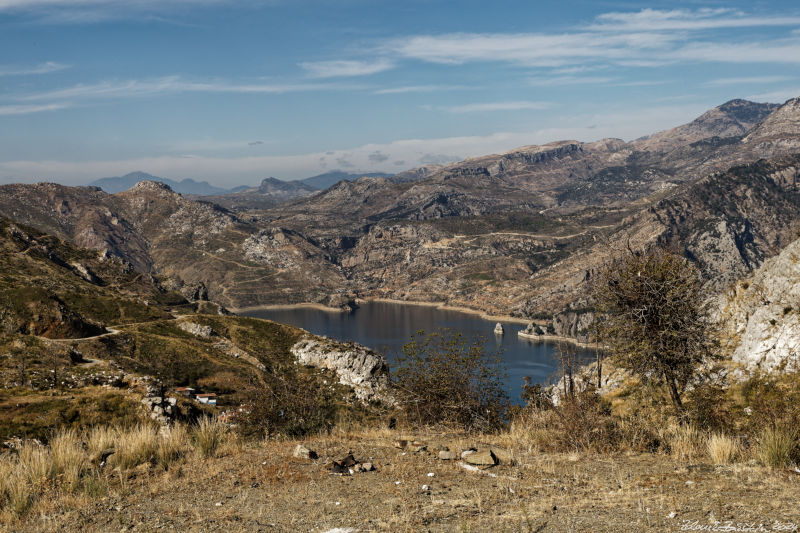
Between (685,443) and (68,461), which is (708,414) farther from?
(68,461)

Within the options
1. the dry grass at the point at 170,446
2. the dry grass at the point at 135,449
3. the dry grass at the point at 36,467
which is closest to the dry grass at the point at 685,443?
the dry grass at the point at 170,446

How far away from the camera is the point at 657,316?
736 inches

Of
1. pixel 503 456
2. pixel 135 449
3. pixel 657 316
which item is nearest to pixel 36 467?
pixel 135 449

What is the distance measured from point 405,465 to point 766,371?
21.7m

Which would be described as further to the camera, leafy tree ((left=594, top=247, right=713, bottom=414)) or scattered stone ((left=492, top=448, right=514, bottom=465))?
leafy tree ((left=594, top=247, right=713, bottom=414))

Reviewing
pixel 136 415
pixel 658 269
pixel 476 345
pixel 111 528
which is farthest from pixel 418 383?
pixel 136 415

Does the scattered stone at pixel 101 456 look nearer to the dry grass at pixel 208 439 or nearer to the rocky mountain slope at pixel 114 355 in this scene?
the dry grass at pixel 208 439

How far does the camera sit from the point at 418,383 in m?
19.6

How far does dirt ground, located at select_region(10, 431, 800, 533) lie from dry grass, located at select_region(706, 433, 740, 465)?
0.75m

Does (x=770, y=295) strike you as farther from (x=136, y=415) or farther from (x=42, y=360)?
(x=42, y=360)

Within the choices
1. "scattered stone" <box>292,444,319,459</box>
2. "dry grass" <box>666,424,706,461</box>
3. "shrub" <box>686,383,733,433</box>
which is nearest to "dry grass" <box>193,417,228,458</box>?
"scattered stone" <box>292,444,319,459</box>

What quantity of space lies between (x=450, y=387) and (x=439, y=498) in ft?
30.8

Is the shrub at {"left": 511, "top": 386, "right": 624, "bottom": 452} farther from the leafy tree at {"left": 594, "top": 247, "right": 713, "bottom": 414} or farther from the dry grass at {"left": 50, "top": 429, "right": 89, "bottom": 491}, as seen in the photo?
the dry grass at {"left": 50, "top": 429, "right": 89, "bottom": 491}

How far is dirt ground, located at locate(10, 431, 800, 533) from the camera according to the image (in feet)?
27.6
